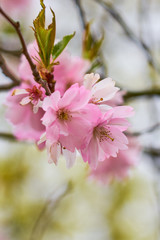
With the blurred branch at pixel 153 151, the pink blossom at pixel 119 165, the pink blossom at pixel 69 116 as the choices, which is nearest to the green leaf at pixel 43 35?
the pink blossom at pixel 69 116

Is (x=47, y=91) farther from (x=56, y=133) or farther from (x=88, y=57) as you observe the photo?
(x=88, y=57)

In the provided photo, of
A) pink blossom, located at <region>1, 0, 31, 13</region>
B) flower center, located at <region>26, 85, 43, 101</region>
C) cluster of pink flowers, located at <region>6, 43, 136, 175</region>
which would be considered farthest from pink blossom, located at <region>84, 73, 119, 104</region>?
pink blossom, located at <region>1, 0, 31, 13</region>

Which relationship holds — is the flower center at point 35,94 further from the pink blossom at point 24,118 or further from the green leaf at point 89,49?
the green leaf at point 89,49

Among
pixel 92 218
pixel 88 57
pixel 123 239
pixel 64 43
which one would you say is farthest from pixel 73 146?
pixel 92 218

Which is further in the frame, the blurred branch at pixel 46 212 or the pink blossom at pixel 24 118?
the blurred branch at pixel 46 212

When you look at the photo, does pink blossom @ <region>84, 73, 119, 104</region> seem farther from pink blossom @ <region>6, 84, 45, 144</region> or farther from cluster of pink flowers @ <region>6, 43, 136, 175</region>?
pink blossom @ <region>6, 84, 45, 144</region>

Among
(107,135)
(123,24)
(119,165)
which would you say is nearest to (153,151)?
(119,165)

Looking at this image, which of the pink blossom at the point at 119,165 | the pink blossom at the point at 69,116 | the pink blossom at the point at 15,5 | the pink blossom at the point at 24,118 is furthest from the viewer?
the pink blossom at the point at 15,5

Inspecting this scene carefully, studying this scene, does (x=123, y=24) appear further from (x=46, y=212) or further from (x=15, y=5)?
(x=15, y=5)
